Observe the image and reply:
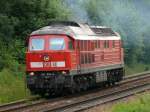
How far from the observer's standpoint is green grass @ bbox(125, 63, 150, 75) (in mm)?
41781

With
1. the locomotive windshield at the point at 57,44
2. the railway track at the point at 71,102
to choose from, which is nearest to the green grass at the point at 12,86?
the railway track at the point at 71,102

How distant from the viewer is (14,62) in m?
28.4

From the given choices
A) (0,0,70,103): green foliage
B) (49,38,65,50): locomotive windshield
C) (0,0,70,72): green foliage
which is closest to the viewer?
(49,38,65,50): locomotive windshield

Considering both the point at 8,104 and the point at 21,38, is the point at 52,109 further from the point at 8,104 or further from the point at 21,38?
the point at 21,38

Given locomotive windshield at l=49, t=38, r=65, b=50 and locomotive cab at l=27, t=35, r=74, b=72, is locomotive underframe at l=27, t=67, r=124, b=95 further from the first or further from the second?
locomotive windshield at l=49, t=38, r=65, b=50

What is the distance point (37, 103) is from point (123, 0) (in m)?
22.9

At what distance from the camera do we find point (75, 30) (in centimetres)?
2561

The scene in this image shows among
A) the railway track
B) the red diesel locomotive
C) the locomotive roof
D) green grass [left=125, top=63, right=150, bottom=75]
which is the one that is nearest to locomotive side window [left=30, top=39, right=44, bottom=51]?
the red diesel locomotive

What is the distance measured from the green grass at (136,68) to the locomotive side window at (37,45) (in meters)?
17.1

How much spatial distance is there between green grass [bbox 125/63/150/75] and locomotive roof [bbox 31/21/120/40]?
1252 cm

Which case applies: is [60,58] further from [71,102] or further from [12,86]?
[12,86]

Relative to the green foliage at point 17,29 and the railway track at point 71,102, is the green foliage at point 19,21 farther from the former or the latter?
the railway track at point 71,102

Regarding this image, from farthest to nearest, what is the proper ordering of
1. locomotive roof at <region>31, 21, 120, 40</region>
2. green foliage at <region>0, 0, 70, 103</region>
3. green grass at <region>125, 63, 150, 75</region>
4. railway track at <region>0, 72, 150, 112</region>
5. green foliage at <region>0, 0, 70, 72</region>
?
green grass at <region>125, 63, 150, 75</region>
green foliage at <region>0, 0, 70, 72</region>
green foliage at <region>0, 0, 70, 103</region>
locomotive roof at <region>31, 21, 120, 40</region>
railway track at <region>0, 72, 150, 112</region>

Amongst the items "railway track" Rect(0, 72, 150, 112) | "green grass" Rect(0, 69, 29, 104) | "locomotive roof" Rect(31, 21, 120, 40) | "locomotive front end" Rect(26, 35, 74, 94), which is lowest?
"railway track" Rect(0, 72, 150, 112)
